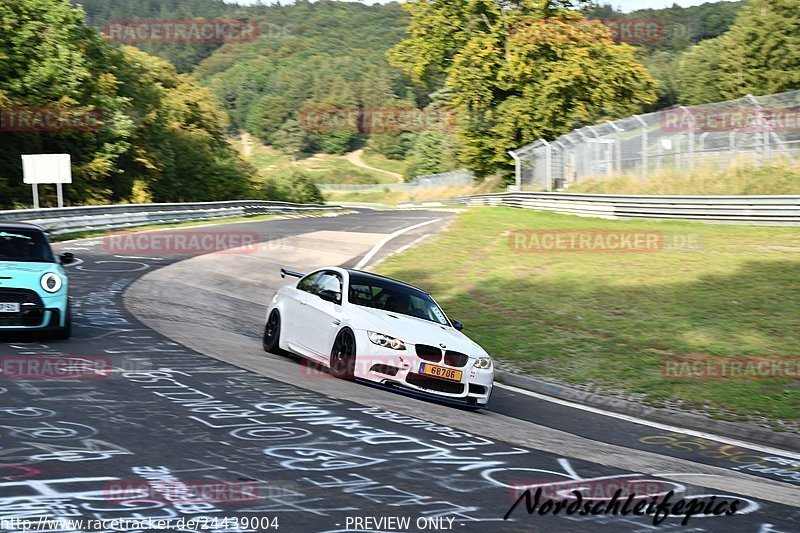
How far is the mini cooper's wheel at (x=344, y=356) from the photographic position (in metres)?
10.4

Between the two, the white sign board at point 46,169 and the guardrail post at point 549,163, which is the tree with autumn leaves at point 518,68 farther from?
the white sign board at point 46,169

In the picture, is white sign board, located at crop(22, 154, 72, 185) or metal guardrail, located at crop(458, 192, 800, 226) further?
white sign board, located at crop(22, 154, 72, 185)

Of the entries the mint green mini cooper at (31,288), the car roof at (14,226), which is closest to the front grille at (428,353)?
the mint green mini cooper at (31,288)

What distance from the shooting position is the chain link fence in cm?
2653

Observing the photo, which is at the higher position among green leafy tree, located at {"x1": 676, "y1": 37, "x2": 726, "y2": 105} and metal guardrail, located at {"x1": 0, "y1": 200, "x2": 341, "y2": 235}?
green leafy tree, located at {"x1": 676, "y1": 37, "x2": 726, "y2": 105}

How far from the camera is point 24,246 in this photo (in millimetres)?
12070

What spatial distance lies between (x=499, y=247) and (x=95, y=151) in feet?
98.3

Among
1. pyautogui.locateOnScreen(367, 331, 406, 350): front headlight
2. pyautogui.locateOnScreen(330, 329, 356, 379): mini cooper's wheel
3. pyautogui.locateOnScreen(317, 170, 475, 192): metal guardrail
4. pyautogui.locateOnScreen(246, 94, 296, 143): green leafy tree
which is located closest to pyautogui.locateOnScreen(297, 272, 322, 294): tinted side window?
pyautogui.locateOnScreen(330, 329, 356, 379): mini cooper's wheel

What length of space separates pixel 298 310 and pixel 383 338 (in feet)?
6.96

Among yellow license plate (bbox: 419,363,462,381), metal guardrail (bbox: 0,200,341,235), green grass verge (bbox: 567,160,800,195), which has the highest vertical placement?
green grass verge (bbox: 567,160,800,195)

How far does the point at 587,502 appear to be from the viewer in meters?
6.12

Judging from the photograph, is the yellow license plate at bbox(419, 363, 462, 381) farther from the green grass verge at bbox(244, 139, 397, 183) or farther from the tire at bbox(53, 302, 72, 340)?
the green grass verge at bbox(244, 139, 397, 183)

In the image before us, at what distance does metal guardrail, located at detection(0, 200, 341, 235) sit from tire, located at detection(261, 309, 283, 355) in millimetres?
12365

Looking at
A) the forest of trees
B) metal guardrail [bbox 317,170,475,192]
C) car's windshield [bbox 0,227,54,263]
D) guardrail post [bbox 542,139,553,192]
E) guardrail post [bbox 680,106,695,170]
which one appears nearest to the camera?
car's windshield [bbox 0,227,54,263]
